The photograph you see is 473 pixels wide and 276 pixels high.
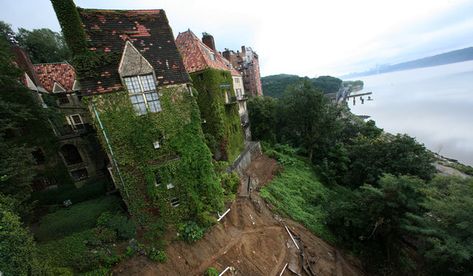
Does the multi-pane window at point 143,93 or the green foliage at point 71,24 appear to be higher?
the green foliage at point 71,24

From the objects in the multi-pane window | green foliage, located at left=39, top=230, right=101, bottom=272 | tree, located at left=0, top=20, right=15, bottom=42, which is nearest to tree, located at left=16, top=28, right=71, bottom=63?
tree, located at left=0, top=20, right=15, bottom=42

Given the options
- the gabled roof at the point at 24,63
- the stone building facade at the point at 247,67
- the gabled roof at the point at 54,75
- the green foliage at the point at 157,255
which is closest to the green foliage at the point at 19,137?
the gabled roof at the point at 24,63

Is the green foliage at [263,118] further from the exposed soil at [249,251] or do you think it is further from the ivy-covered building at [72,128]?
the ivy-covered building at [72,128]

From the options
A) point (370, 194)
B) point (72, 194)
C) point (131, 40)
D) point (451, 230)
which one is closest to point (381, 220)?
point (370, 194)

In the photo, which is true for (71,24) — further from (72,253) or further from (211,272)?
(211,272)

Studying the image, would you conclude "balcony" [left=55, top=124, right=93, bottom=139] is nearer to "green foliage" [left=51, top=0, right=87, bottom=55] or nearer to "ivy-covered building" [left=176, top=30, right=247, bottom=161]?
"green foliage" [left=51, top=0, right=87, bottom=55]
